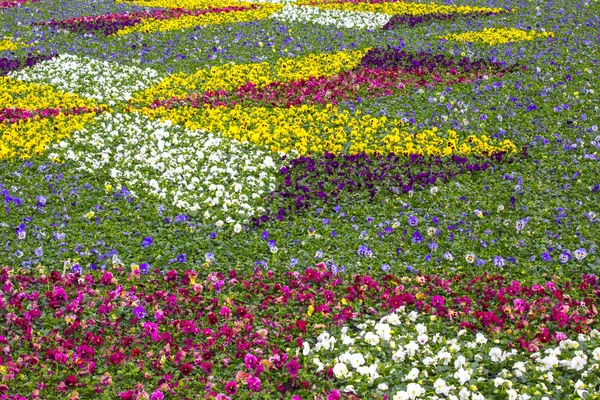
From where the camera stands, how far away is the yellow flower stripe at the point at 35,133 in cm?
966

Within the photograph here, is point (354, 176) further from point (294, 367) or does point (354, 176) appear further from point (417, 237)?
point (294, 367)

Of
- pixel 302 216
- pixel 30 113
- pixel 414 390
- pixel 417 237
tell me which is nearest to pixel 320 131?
pixel 302 216

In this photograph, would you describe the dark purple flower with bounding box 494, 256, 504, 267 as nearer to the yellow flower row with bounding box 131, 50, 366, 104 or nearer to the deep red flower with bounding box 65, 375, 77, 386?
the deep red flower with bounding box 65, 375, 77, 386

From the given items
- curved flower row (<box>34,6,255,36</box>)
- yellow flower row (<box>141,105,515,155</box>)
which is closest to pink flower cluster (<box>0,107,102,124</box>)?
yellow flower row (<box>141,105,515,155</box>)

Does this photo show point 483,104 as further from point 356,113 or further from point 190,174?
point 190,174

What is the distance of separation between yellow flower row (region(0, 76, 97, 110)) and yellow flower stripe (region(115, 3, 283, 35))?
399 centimetres

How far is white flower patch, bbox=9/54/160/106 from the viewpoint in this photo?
12.2 meters

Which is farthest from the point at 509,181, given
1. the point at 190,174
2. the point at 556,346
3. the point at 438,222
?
the point at 190,174

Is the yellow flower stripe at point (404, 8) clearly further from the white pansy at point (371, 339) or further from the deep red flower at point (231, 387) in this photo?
the deep red flower at point (231, 387)

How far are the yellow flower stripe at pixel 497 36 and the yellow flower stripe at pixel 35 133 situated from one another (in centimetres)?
823

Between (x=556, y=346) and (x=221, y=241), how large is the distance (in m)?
3.67

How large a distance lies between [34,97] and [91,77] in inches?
51.7

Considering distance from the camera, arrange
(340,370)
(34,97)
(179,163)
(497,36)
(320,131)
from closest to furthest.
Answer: (340,370), (179,163), (320,131), (34,97), (497,36)

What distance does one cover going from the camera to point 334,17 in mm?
17266
